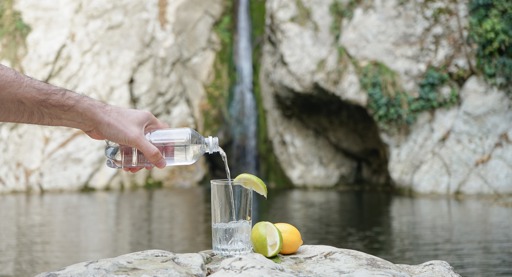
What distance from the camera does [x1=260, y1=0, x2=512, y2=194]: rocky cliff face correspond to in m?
14.8

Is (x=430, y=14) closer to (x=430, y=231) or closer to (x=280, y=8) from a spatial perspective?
(x=280, y=8)

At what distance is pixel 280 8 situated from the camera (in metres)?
17.7

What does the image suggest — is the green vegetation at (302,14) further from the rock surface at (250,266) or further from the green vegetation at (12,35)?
the rock surface at (250,266)

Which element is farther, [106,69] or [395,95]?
[106,69]

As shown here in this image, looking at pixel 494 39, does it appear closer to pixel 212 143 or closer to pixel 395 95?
pixel 395 95

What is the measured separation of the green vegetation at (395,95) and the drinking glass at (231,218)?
41.0 ft

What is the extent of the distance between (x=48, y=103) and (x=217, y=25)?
1861 cm

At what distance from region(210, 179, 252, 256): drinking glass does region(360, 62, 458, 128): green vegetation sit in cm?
1251

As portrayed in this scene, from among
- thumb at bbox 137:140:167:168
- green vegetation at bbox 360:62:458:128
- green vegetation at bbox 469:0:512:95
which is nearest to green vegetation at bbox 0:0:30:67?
green vegetation at bbox 360:62:458:128

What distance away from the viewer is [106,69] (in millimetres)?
18984

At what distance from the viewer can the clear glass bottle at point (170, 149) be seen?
121 inches

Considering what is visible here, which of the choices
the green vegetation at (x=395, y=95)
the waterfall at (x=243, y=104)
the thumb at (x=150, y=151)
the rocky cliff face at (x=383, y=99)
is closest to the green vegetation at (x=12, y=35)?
the waterfall at (x=243, y=104)

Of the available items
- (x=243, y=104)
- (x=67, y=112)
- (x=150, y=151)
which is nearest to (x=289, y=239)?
(x=150, y=151)

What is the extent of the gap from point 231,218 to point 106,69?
1611cm
